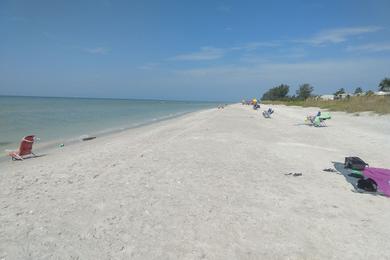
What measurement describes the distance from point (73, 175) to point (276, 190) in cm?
443

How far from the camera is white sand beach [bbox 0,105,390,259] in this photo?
3414 millimetres

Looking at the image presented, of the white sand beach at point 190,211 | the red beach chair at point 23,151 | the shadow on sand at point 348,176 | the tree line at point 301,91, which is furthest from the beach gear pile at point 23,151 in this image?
the tree line at point 301,91

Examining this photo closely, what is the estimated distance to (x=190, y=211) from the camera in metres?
4.47

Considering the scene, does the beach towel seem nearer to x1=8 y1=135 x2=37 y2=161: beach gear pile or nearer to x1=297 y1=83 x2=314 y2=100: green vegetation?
x1=8 y1=135 x2=37 y2=161: beach gear pile

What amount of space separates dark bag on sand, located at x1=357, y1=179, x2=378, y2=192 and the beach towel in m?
0.08

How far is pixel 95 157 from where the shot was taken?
8750 mm

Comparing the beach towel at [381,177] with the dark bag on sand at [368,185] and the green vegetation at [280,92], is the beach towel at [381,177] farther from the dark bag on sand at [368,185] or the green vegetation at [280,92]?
the green vegetation at [280,92]

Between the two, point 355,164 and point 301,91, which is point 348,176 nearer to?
point 355,164

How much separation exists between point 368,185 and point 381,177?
331 mm

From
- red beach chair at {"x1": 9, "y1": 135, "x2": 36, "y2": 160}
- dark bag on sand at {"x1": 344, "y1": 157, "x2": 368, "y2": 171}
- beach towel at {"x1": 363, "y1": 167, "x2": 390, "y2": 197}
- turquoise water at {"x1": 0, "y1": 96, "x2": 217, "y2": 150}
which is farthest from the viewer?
turquoise water at {"x1": 0, "y1": 96, "x2": 217, "y2": 150}

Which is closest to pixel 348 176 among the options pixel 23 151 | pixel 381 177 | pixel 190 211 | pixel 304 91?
pixel 381 177

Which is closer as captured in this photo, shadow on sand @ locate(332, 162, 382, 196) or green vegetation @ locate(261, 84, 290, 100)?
shadow on sand @ locate(332, 162, 382, 196)

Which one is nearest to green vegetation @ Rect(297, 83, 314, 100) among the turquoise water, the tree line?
the tree line

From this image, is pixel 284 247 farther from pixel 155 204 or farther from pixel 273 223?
pixel 155 204
